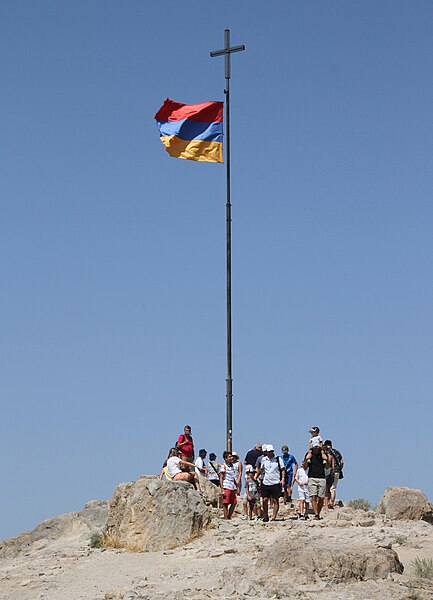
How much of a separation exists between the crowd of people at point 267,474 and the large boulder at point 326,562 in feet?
18.0

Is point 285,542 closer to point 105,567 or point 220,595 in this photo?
point 220,595

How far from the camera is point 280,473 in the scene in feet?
76.2

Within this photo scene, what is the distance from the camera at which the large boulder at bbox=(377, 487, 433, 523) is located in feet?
81.9

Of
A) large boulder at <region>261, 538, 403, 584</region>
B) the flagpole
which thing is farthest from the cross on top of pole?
large boulder at <region>261, 538, 403, 584</region>

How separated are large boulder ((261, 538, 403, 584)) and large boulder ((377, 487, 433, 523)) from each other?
28.5 ft

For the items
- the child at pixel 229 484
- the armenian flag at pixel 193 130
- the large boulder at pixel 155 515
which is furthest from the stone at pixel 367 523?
the armenian flag at pixel 193 130

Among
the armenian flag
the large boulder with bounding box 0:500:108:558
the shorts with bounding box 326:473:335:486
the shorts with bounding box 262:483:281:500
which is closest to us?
the shorts with bounding box 262:483:281:500

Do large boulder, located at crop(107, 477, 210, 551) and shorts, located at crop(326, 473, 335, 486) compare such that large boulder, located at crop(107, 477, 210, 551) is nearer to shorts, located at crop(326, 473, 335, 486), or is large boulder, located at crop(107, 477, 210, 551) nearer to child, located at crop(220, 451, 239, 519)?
child, located at crop(220, 451, 239, 519)

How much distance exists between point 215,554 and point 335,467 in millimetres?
6257

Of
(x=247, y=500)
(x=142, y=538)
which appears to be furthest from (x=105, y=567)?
(x=247, y=500)

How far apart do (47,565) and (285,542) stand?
707 cm

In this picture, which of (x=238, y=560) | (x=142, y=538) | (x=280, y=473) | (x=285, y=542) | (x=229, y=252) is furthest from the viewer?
(x=229, y=252)

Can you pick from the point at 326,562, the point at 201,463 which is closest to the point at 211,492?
the point at 201,463

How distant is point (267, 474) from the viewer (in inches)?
869
